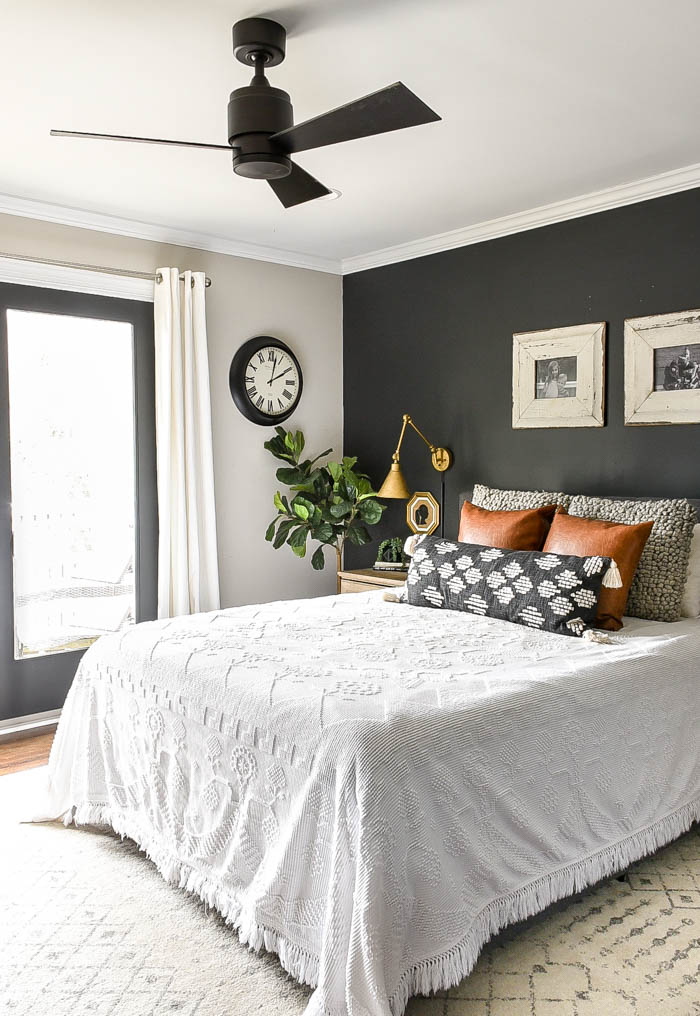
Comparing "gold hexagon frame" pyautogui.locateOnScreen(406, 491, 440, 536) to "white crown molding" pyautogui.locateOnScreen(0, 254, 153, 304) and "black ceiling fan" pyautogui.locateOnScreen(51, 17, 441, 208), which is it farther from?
"black ceiling fan" pyautogui.locateOnScreen(51, 17, 441, 208)

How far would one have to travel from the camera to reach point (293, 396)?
5121 mm

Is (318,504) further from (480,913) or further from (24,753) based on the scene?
(480,913)

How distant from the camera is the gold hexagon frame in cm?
482

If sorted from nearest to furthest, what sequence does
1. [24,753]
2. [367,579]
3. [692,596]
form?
[692,596], [24,753], [367,579]

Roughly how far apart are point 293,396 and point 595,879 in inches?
135

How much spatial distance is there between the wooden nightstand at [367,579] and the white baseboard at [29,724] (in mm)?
1662

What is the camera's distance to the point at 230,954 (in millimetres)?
2219

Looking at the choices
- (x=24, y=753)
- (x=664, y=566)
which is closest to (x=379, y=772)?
(x=664, y=566)

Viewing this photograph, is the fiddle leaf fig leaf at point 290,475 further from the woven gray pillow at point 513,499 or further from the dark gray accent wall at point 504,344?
the woven gray pillow at point 513,499

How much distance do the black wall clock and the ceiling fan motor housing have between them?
2411mm

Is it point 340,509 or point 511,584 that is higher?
point 340,509

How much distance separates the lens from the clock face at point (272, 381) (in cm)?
491

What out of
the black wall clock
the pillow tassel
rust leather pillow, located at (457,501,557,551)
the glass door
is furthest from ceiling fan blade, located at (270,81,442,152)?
the black wall clock

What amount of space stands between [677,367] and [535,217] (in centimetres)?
111
